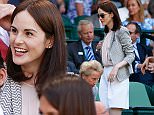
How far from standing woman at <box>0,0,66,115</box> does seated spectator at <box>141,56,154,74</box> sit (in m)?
5.34

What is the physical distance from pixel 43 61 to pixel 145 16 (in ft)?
26.0

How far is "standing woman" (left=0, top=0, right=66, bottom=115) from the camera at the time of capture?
2582mm

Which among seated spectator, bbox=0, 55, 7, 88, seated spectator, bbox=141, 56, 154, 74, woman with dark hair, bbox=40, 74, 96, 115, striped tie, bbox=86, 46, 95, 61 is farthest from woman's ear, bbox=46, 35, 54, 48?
striped tie, bbox=86, 46, 95, 61

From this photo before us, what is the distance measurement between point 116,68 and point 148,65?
4.50 ft

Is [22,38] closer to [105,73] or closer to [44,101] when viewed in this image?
[44,101]

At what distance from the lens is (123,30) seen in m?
6.99

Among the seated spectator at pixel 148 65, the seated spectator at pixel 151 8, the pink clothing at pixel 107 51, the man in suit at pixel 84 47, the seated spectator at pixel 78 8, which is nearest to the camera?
the pink clothing at pixel 107 51

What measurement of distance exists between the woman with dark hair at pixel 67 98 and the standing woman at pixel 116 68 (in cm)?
502

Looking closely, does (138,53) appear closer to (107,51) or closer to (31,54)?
(107,51)

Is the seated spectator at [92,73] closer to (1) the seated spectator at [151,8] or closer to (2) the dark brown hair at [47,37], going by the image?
(2) the dark brown hair at [47,37]

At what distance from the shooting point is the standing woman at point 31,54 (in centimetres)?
258

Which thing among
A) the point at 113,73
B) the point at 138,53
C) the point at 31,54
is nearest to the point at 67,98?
the point at 31,54

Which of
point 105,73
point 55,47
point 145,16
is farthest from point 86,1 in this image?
point 55,47

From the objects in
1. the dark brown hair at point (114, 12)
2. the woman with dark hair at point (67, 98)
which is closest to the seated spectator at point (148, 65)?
the dark brown hair at point (114, 12)
